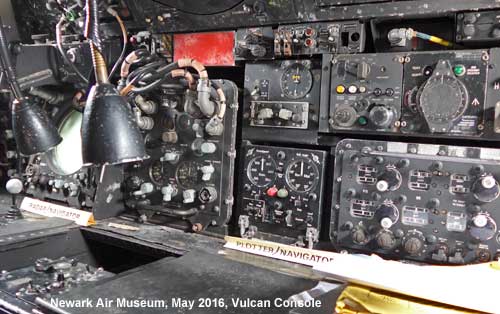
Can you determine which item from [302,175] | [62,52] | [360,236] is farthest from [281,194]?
[62,52]

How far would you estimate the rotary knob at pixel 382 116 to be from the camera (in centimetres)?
162

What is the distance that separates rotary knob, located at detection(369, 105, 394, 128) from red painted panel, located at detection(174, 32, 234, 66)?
2.26 feet

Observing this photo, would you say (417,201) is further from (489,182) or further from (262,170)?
(262,170)

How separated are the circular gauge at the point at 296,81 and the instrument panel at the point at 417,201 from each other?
0.89 ft

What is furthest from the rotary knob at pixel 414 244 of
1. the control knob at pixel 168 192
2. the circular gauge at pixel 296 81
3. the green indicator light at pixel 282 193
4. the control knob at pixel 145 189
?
the control knob at pixel 145 189

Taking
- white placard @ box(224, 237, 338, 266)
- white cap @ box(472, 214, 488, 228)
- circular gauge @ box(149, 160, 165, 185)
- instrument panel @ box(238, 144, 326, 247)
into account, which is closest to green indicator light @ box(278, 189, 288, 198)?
instrument panel @ box(238, 144, 326, 247)

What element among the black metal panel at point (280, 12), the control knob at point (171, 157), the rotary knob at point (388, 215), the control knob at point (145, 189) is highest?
the black metal panel at point (280, 12)

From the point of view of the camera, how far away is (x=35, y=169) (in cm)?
258

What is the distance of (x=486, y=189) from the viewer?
1.44 m

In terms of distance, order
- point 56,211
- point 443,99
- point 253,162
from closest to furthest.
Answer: point 443,99 → point 253,162 → point 56,211

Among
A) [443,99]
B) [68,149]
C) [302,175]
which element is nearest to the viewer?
[443,99]

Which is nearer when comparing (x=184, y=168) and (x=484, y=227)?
(x=484, y=227)

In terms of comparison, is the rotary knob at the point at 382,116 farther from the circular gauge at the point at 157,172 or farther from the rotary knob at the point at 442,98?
the circular gauge at the point at 157,172

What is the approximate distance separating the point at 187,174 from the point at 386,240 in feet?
2.87
